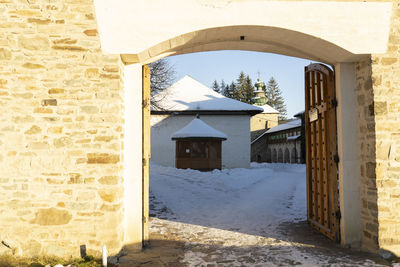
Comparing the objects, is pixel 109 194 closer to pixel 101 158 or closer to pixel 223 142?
pixel 101 158

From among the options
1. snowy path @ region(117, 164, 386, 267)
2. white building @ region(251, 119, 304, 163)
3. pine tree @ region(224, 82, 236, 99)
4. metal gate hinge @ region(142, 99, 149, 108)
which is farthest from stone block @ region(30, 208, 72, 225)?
pine tree @ region(224, 82, 236, 99)

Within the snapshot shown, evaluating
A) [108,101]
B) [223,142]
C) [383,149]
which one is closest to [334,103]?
[383,149]

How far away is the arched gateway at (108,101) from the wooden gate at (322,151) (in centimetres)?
49

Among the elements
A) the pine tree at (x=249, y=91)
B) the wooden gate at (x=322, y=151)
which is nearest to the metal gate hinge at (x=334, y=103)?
the wooden gate at (x=322, y=151)

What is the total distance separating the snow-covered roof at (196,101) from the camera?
71.7 ft

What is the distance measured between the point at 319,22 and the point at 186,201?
6.48m

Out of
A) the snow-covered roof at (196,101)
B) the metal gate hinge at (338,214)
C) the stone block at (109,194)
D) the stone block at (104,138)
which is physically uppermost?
the snow-covered roof at (196,101)

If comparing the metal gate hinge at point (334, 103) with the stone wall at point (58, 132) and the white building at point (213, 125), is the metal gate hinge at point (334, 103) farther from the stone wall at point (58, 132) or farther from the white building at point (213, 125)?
the white building at point (213, 125)

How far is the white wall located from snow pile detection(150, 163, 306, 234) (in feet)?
23.1

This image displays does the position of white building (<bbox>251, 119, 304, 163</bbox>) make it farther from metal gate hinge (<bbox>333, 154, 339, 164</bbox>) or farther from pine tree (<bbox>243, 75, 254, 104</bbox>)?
metal gate hinge (<bbox>333, 154, 339, 164</bbox>)

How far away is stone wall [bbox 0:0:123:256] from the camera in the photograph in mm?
4480

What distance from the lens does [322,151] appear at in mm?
6027

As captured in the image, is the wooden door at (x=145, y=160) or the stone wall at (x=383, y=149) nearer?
the stone wall at (x=383, y=149)

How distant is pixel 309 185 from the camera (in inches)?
261
